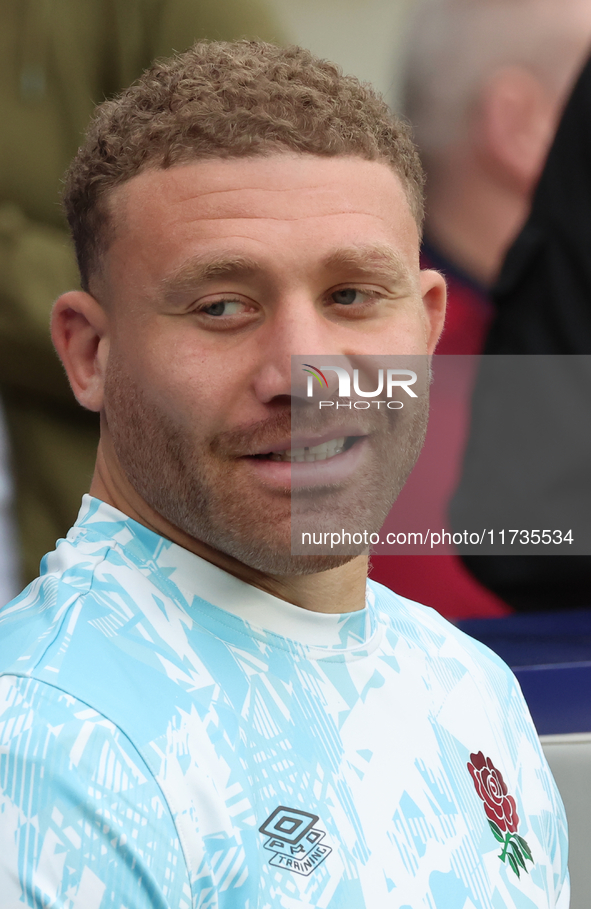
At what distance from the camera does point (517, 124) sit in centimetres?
Result: 194

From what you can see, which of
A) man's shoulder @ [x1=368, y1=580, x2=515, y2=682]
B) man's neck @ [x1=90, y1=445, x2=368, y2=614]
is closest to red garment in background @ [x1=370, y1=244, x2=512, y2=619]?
man's shoulder @ [x1=368, y1=580, x2=515, y2=682]

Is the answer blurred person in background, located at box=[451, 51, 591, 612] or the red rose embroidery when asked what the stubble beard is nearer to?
the red rose embroidery

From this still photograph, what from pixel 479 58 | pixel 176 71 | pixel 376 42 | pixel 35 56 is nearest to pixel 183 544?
pixel 176 71

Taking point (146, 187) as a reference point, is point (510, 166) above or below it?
above

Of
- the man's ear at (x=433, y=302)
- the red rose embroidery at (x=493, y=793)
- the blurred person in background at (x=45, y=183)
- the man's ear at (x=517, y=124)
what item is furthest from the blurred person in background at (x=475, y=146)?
the red rose embroidery at (x=493, y=793)

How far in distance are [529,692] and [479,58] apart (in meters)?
1.43

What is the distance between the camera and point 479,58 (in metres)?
1.90

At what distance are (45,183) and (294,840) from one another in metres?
1.36

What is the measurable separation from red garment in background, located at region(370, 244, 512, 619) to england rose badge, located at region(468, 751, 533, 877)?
2.86ft

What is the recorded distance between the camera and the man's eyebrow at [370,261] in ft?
2.89

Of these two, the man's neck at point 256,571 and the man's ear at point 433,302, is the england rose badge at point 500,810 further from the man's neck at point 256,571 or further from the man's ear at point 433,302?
the man's ear at point 433,302

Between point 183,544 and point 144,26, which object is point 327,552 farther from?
point 144,26

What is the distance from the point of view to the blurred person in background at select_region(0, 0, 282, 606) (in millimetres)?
1658

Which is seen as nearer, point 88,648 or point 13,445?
point 88,648
